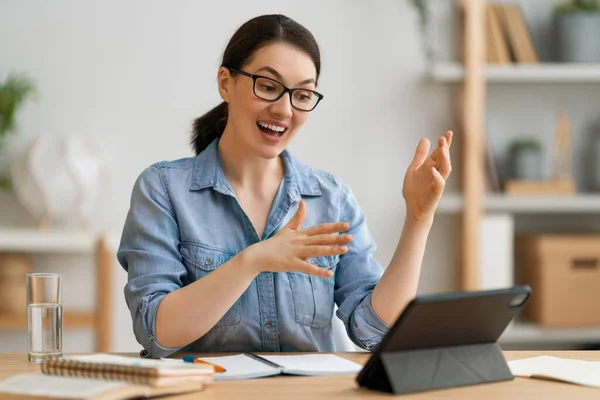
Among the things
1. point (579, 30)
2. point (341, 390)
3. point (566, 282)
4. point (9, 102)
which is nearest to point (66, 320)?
point (9, 102)

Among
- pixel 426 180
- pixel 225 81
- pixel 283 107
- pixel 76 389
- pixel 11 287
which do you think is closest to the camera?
pixel 76 389

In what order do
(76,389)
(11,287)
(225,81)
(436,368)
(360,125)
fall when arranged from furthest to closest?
(360,125), (11,287), (225,81), (436,368), (76,389)

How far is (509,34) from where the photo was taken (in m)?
3.24

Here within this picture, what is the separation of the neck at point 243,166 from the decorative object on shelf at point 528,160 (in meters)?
1.78

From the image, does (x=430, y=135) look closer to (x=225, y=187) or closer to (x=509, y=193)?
(x=509, y=193)

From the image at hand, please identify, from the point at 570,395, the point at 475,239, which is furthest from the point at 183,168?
the point at 475,239

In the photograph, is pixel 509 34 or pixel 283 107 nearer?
pixel 283 107

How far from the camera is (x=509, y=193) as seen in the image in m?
3.23

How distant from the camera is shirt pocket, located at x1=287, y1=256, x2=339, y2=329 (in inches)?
62.9

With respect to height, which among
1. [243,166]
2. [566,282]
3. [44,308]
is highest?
[243,166]

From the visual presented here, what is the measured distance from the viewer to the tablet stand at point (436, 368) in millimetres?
1140

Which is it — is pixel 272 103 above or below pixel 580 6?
below

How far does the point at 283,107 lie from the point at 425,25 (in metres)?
1.87

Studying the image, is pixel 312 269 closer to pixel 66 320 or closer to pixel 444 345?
pixel 444 345
